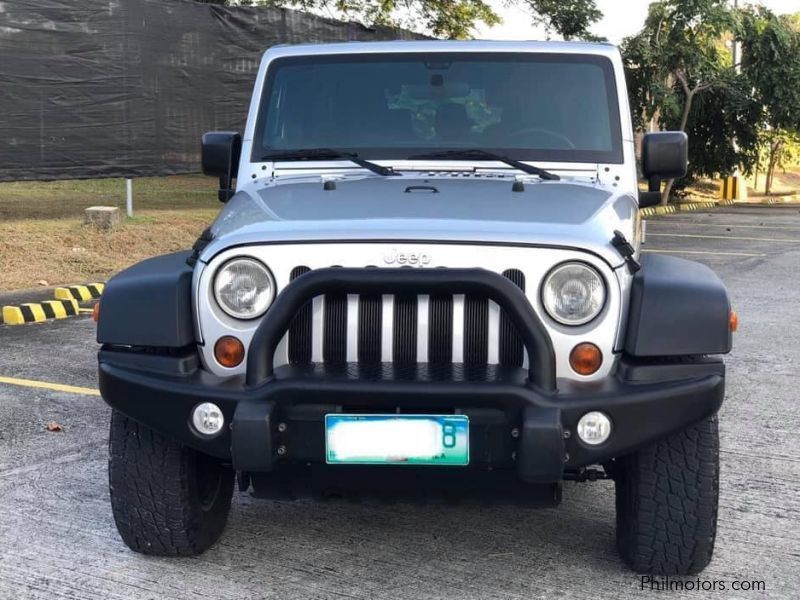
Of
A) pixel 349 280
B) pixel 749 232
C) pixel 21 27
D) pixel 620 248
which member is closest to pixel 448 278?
pixel 349 280

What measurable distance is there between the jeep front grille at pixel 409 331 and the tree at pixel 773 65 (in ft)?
67.2

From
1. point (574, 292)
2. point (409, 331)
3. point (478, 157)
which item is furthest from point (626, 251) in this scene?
point (478, 157)

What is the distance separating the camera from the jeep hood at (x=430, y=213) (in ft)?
12.1

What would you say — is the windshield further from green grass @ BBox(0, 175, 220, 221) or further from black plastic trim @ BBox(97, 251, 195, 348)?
green grass @ BBox(0, 175, 220, 221)

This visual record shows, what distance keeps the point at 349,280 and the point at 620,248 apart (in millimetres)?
897

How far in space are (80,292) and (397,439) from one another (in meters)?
6.93

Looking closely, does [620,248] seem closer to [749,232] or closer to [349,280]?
[349,280]

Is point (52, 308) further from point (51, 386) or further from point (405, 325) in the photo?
point (405, 325)

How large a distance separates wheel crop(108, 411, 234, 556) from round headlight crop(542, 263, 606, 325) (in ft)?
4.19

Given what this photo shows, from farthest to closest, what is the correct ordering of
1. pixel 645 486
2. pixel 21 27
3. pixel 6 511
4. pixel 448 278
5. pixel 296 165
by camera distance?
1. pixel 21 27
2. pixel 296 165
3. pixel 6 511
4. pixel 645 486
5. pixel 448 278

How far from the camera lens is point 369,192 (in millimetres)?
4301

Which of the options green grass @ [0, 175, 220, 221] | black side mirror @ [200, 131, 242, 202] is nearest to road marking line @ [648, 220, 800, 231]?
green grass @ [0, 175, 220, 221]

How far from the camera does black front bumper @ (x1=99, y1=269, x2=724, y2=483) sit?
3.41m

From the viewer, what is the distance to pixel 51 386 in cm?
683
